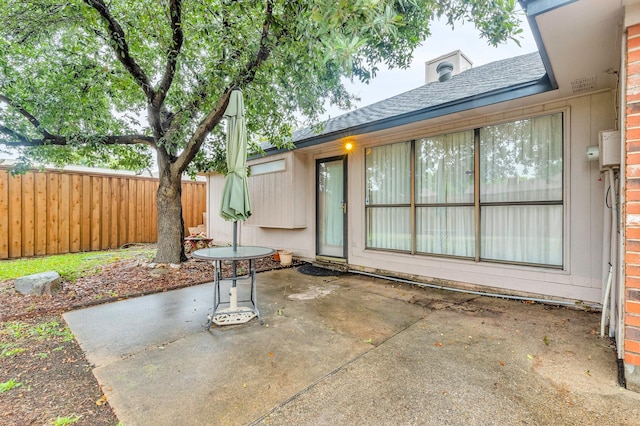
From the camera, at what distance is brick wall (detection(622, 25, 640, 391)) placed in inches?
75.2

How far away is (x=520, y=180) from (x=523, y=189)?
125 millimetres

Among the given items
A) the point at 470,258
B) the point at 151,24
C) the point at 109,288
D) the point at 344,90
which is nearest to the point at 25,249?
the point at 109,288

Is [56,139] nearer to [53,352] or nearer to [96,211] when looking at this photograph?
[96,211]

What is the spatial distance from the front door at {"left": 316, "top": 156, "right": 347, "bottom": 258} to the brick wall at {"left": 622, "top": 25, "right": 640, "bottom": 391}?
4.20 m

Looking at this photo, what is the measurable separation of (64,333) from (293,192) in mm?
4220

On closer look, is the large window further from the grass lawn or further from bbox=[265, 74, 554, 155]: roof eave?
the grass lawn

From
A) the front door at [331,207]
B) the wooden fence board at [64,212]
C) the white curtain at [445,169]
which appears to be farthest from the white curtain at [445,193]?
the wooden fence board at [64,212]

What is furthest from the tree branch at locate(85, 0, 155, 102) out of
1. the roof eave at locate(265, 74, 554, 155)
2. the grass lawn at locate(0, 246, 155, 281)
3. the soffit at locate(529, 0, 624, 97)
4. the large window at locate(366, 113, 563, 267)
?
the soffit at locate(529, 0, 624, 97)

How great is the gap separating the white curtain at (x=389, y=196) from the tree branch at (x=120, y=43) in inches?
160

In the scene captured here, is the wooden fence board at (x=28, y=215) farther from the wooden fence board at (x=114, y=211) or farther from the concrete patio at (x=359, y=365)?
the concrete patio at (x=359, y=365)

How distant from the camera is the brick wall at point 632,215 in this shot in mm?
1909

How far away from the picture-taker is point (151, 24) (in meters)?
4.25

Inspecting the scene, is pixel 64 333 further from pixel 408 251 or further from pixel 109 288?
pixel 408 251

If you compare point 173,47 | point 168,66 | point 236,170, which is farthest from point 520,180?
point 168,66
